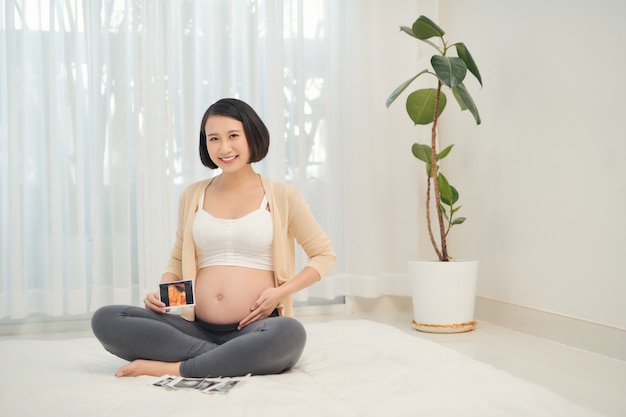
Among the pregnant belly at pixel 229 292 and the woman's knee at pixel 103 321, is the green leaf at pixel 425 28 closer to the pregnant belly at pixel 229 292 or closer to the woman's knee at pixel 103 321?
the pregnant belly at pixel 229 292

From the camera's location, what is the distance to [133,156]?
3.71 metres

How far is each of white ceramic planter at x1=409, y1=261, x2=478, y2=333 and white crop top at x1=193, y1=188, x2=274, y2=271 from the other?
1.28m

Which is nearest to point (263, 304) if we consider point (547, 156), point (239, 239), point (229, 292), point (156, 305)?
point (229, 292)

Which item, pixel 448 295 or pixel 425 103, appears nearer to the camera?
pixel 448 295

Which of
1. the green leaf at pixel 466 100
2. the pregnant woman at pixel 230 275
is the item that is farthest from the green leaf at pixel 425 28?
the pregnant woman at pixel 230 275

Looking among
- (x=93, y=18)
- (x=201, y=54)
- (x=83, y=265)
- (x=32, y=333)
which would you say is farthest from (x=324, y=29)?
(x=32, y=333)

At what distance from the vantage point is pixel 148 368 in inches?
81.0

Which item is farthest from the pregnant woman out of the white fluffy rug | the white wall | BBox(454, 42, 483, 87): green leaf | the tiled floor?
BBox(454, 42, 483, 87): green leaf

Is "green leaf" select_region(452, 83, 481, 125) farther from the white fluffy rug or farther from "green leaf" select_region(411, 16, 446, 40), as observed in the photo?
the white fluffy rug

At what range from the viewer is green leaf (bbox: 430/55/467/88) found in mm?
3059

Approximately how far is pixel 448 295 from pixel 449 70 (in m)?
1.08

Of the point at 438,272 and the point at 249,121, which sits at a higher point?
the point at 249,121

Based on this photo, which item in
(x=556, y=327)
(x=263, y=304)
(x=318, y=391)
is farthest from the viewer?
(x=556, y=327)

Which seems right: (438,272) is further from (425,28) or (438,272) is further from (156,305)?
(156,305)
